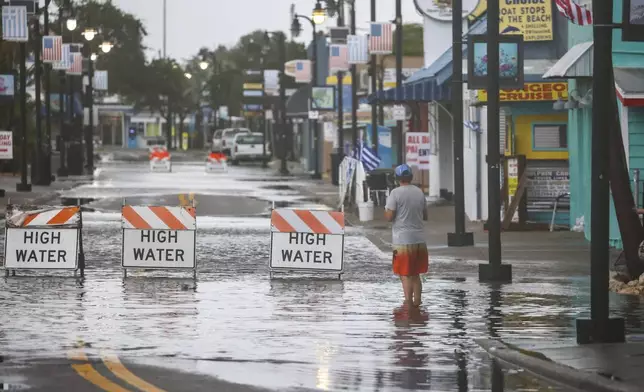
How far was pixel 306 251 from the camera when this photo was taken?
2327cm

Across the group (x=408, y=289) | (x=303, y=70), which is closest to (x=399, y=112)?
(x=303, y=70)

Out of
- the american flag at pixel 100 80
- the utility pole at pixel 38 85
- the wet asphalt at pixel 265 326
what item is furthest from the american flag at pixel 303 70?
the wet asphalt at pixel 265 326

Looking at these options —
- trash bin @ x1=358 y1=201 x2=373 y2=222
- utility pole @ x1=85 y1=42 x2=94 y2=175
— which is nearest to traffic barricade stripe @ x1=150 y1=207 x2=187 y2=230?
trash bin @ x1=358 y1=201 x2=373 y2=222

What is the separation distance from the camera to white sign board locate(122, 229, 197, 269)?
23.1 m

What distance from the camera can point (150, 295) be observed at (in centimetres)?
2020

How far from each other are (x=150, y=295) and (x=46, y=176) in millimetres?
39381

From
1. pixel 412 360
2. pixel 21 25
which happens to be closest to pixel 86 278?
pixel 412 360

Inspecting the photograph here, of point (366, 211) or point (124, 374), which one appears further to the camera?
point (366, 211)

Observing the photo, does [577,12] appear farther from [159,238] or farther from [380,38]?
[380,38]

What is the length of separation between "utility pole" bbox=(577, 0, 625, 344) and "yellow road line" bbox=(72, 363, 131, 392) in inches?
179

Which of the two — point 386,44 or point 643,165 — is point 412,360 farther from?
point 386,44

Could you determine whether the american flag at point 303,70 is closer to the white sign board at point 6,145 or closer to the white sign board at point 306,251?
the white sign board at point 6,145

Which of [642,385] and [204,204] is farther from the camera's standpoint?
[204,204]

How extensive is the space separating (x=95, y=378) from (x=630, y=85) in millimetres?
15286
